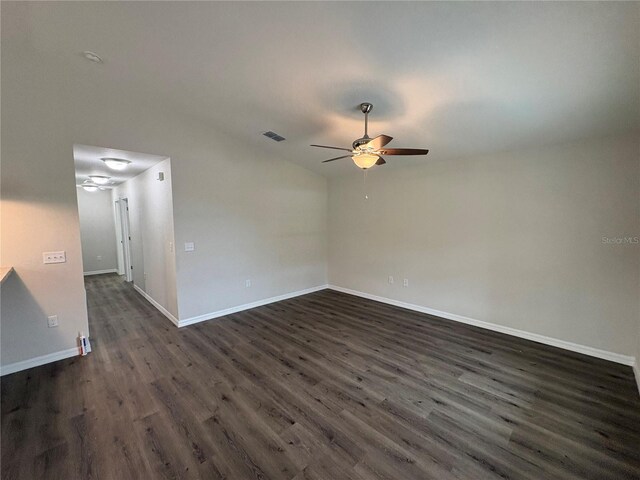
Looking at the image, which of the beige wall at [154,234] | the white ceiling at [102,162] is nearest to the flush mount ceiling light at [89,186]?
the beige wall at [154,234]

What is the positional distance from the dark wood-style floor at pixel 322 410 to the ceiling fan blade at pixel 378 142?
2266mm

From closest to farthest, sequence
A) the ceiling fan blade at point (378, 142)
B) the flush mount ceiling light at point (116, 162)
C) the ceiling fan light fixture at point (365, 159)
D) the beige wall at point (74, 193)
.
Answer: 1. the ceiling fan blade at point (378, 142)
2. the ceiling fan light fixture at point (365, 159)
3. the beige wall at point (74, 193)
4. the flush mount ceiling light at point (116, 162)

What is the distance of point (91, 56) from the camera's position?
105 inches

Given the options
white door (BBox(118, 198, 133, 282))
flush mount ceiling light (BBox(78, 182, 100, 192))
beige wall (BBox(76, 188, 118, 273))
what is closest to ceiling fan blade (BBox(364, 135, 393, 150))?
white door (BBox(118, 198, 133, 282))

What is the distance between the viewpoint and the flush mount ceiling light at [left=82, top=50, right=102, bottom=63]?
2.63 metres

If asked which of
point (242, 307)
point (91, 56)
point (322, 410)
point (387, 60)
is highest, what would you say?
point (91, 56)

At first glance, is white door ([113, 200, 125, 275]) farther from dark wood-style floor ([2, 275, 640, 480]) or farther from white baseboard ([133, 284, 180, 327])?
dark wood-style floor ([2, 275, 640, 480])

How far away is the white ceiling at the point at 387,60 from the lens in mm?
1790

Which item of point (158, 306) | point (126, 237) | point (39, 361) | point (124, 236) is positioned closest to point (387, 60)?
point (39, 361)

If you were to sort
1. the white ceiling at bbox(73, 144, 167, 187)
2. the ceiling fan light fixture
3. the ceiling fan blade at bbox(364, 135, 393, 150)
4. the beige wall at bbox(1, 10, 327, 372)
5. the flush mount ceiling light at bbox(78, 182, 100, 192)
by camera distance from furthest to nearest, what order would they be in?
the flush mount ceiling light at bbox(78, 182, 100, 192)
the white ceiling at bbox(73, 144, 167, 187)
the beige wall at bbox(1, 10, 327, 372)
the ceiling fan light fixture
the ceiling fan blade at bbox(364, 135, 393, 150)

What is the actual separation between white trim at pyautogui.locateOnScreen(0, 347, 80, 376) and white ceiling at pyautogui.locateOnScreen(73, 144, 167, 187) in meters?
2.45

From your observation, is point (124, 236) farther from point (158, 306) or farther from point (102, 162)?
point (102, 162)

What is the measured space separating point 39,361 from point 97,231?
18.7 feet

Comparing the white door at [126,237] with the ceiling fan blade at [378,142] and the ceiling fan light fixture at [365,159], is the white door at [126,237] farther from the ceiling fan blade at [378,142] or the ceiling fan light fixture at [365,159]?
the ceiling fan blade at [378,142]
